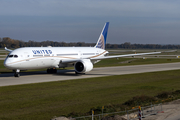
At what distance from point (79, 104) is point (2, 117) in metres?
5.62

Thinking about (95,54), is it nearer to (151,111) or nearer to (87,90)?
(87,90)

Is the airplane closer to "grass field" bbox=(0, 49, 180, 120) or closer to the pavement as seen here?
the pavement

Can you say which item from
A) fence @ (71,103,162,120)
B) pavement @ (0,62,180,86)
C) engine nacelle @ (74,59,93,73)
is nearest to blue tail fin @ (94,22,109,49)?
pavement @ (0,62,180,86)

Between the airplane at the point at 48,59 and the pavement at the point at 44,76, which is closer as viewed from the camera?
the pavement at the point at 44,76

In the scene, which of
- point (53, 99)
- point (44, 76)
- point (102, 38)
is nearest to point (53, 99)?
point (53, 99)

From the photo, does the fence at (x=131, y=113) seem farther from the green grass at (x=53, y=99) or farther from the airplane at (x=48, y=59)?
the airplane at (x=48, y=59)

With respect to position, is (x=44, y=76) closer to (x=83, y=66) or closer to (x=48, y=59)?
(x=48, y=59)

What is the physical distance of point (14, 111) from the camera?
16.3 meters

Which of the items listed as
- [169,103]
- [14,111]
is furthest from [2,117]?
[169,103]

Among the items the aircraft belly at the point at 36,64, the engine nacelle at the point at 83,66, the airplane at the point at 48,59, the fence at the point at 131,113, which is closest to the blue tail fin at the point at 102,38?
the airplane at the point at 48,59

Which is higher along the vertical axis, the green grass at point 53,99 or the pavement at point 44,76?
the pavement at point 44,76

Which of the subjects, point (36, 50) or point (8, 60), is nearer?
point (8, 60)

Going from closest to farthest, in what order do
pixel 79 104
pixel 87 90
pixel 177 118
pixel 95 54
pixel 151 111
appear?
pixel 177 118 < pixel 151 111 < pixel 79 104 < pixel 87 90 < pixel 95 54

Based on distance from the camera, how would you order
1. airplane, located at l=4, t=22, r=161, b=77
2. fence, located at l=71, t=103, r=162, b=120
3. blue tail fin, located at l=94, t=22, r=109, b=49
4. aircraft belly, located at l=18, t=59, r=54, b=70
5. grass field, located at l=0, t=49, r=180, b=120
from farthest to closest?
blue tail fin, located at l=94, t=22, r=109, b=49
aircraft belly, located at l=18, t=59, r=54, b=70
airplane, located at l=4, t=22, r=161, b=77
grass field, located at l=0, t=49, r=180, b=120
fence, located at l=71, t=103, r=162, b=120
